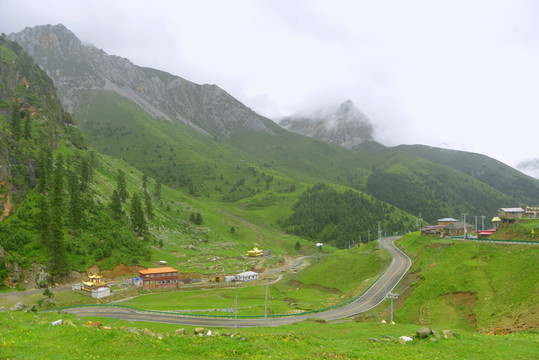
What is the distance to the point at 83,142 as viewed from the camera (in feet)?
578

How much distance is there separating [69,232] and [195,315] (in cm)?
6442

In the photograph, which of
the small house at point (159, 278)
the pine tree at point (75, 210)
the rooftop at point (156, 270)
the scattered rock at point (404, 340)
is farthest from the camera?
the pine tree at point (75, 210)

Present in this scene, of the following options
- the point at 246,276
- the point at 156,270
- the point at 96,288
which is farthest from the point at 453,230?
the point at 96,288

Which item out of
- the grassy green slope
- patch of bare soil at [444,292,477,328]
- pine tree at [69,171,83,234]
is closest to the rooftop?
pine tree at [69,171,83,234]

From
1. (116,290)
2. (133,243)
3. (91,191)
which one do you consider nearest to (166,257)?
(133,243)

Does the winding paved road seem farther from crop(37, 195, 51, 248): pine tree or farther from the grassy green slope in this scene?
crop(37, 195, 51, 248): pine tree

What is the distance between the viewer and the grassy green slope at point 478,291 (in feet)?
132

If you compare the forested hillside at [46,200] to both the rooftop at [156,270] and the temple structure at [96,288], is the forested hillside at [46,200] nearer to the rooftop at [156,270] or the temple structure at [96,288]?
the rooftop at [156,270]

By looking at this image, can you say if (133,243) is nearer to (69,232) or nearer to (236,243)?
(69,232)

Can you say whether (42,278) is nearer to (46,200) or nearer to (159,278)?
(46,200)

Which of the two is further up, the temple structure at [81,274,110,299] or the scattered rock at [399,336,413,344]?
the scattered rock at [399,336,413,344]

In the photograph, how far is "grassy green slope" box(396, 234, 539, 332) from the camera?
40312 mm

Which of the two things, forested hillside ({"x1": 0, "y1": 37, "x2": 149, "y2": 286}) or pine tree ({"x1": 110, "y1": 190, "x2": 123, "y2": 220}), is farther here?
pine tree ({"x1": 110, "y1": 190, "x2": 123, "y2": 220})

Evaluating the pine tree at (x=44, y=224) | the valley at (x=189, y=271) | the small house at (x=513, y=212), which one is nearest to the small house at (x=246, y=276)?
the valley at (x=189, y=271)
